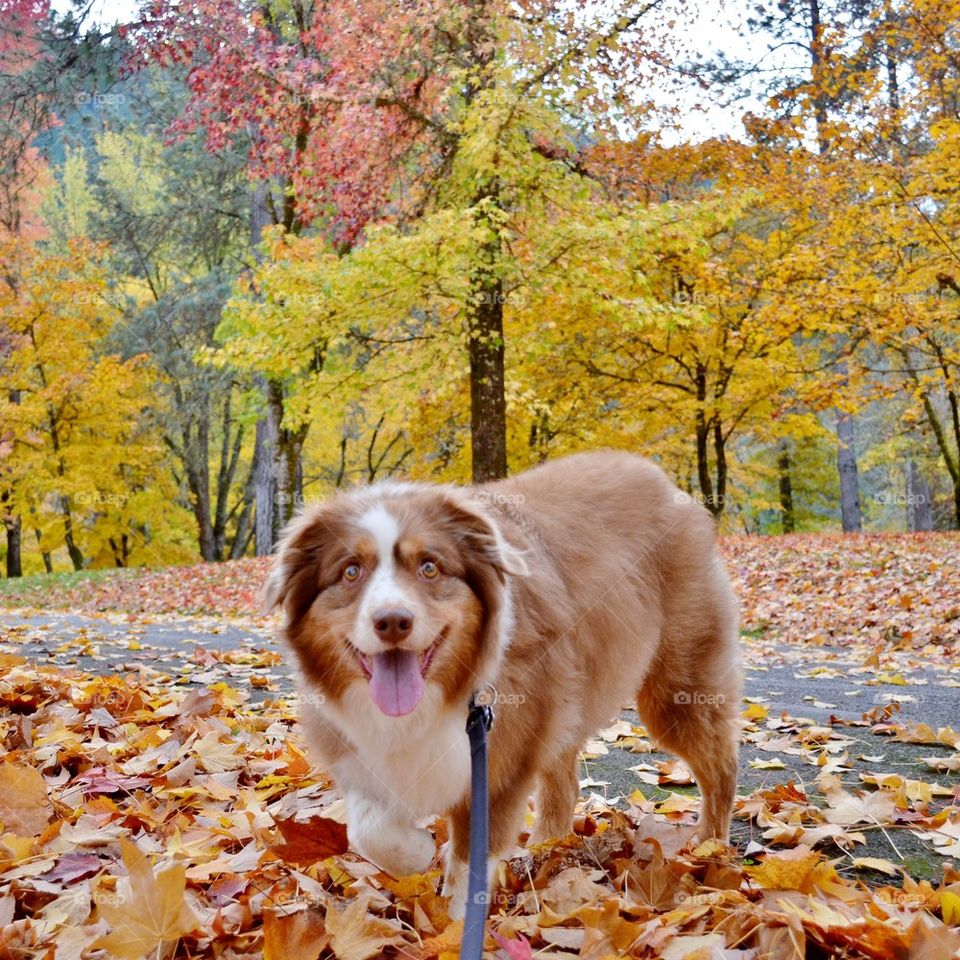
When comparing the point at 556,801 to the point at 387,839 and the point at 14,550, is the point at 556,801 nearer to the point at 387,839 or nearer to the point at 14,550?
the point at 387,839

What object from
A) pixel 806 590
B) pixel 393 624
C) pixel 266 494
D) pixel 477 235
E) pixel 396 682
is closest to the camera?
pixel 393 624

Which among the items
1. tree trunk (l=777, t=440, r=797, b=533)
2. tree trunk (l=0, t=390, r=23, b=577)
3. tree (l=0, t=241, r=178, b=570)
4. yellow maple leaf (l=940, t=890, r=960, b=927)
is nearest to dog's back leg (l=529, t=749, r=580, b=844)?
yellow maple leaf (l=940, t=890, r=960, b=927)

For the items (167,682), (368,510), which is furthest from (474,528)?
(167,682)

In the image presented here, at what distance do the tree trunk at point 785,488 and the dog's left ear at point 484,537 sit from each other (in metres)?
27.1

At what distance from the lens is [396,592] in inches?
102

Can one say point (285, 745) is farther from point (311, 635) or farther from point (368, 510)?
point (368, 510)

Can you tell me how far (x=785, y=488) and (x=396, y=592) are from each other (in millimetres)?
28804

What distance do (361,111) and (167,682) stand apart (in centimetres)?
925

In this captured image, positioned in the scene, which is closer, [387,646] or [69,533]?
[387,646]

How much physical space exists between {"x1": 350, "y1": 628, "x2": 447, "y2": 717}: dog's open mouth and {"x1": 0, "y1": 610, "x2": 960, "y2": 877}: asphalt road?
1.63 m

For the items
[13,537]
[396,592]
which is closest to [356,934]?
[396,592]

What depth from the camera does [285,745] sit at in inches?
168

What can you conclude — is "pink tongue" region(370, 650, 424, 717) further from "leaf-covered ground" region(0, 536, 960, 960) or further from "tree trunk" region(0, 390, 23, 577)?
"tree trunk" region(0, 390, 23, 577)

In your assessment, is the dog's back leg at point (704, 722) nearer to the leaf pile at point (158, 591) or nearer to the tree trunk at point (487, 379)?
the tree trunk at point (487, 379)
